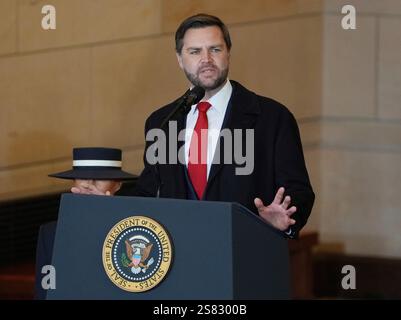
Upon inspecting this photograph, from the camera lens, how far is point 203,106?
12.9 ft

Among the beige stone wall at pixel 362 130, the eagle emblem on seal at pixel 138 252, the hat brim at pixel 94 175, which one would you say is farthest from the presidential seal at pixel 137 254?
the beige stone wall at pixel 362 130

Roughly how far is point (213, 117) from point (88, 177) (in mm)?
771

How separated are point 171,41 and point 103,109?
63 cm

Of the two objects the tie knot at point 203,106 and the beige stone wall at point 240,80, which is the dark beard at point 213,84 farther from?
the beige stone wall at point 240,80

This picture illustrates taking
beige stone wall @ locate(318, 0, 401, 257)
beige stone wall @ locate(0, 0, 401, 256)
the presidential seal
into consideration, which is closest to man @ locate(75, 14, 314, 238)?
the presidential seal

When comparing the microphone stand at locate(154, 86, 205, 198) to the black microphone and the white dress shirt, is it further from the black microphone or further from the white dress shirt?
the white dress shirt

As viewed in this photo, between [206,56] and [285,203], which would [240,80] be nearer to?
[206,56]

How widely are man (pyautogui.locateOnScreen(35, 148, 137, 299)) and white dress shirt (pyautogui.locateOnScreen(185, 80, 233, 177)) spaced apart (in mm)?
513

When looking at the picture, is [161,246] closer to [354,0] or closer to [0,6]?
[0,6]

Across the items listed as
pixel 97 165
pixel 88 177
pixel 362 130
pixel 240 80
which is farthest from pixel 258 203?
pixel 362 130

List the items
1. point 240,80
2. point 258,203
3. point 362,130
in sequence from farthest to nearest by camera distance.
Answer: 1. point 362,130
2. point 240,80
3. point 258,203

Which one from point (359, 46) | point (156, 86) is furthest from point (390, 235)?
point (156, 86)

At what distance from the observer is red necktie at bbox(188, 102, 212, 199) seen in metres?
3.84

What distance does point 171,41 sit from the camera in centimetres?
724
